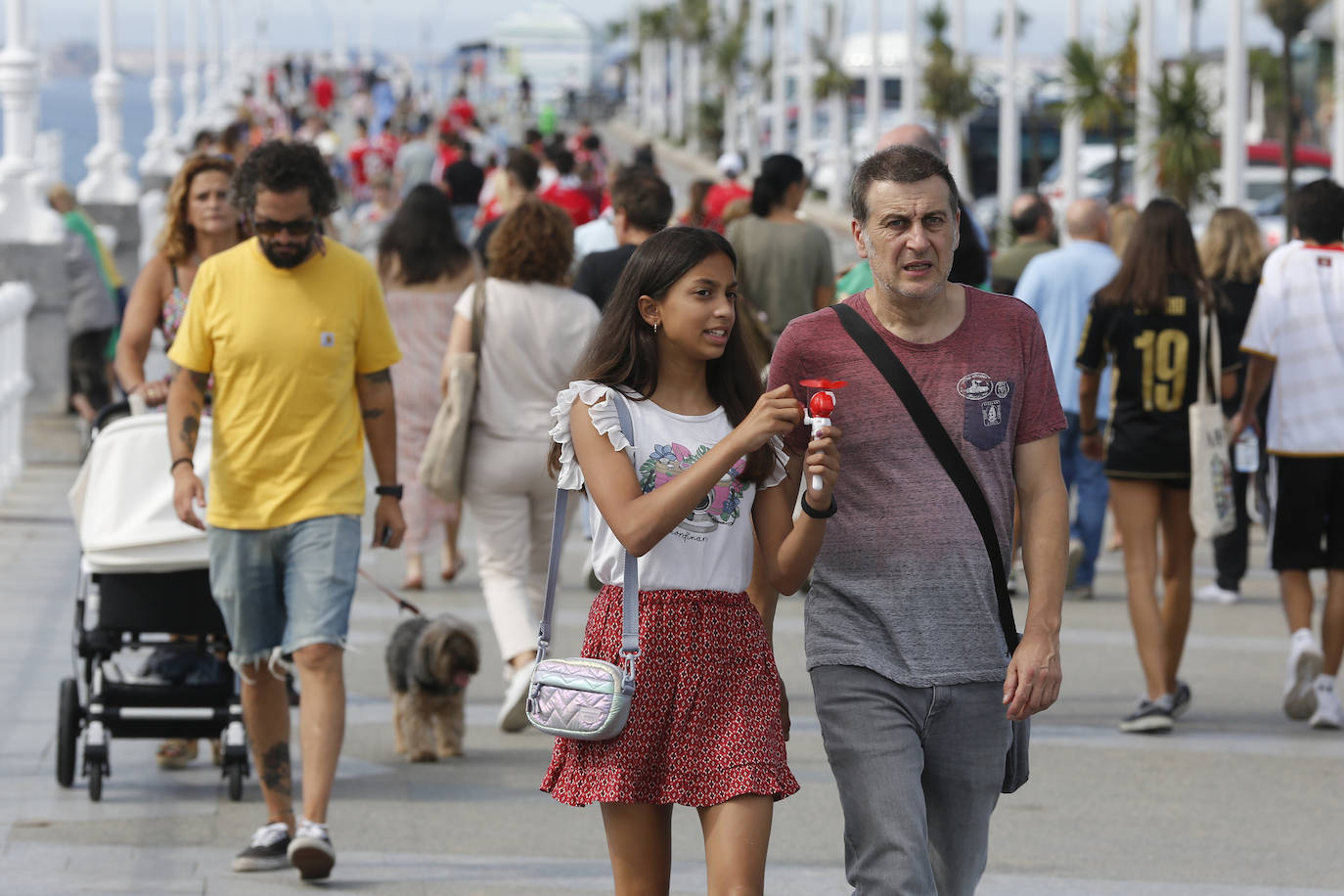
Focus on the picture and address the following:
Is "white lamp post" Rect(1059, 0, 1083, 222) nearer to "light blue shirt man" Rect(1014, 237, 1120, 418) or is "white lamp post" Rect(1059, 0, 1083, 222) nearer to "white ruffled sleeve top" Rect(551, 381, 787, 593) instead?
"light blue shirt man" Rect(1014, 237, 1120, 418)

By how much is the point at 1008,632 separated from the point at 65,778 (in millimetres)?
3925

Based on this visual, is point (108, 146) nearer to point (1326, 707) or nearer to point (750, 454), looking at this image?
point (1326, 707)

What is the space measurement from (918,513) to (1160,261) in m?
4.17

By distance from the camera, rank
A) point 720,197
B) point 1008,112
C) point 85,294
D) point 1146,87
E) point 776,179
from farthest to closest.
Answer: point 1008,112 < point 1146,87 < point 720,197 < point 85,294 < point 776,179

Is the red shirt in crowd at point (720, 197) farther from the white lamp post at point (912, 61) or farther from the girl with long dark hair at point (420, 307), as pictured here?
the white lamp post at point (912, 61)

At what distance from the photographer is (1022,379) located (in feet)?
14.2

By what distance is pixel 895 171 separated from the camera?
4.31 metres

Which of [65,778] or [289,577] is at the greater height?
[289,577]

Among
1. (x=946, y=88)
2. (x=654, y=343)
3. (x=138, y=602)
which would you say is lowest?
(x=138, y=602)

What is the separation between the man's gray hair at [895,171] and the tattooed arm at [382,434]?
230cm

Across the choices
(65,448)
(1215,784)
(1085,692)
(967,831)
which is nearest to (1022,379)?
(967,831)

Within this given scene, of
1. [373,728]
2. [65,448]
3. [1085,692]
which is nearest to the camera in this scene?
[373,728]

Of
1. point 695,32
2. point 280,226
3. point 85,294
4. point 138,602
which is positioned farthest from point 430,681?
point 695,32

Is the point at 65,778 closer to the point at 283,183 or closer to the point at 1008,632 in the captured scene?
the point at 283,183
